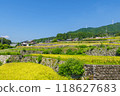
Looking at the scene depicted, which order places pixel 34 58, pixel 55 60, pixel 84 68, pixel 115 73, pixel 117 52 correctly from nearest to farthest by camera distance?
pixel 115 73, pixel 84 68, pixel 55 60, pixel 117 52, pixel 34 58

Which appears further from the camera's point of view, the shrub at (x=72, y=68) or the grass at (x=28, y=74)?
the shrub at (x=72, y=68)

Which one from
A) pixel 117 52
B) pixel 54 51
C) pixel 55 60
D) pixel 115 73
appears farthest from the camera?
pixel 54 51

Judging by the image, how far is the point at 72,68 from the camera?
1449 cm

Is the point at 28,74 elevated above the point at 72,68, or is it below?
below

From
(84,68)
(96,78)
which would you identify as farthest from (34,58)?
(96,78)

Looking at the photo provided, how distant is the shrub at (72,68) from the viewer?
46.9ft

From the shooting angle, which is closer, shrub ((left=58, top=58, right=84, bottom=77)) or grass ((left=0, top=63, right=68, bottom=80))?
grass ((left=0, top=63, right=68, bottom=80))

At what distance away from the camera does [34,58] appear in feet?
87.9

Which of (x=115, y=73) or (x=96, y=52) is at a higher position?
(x=96, y=52)

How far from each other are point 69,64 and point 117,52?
15323 mm

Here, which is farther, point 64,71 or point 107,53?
point 107,53

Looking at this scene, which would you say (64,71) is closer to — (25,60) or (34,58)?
(34,58)

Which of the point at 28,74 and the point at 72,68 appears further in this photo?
the point at 72,68

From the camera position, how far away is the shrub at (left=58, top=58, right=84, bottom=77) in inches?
563
